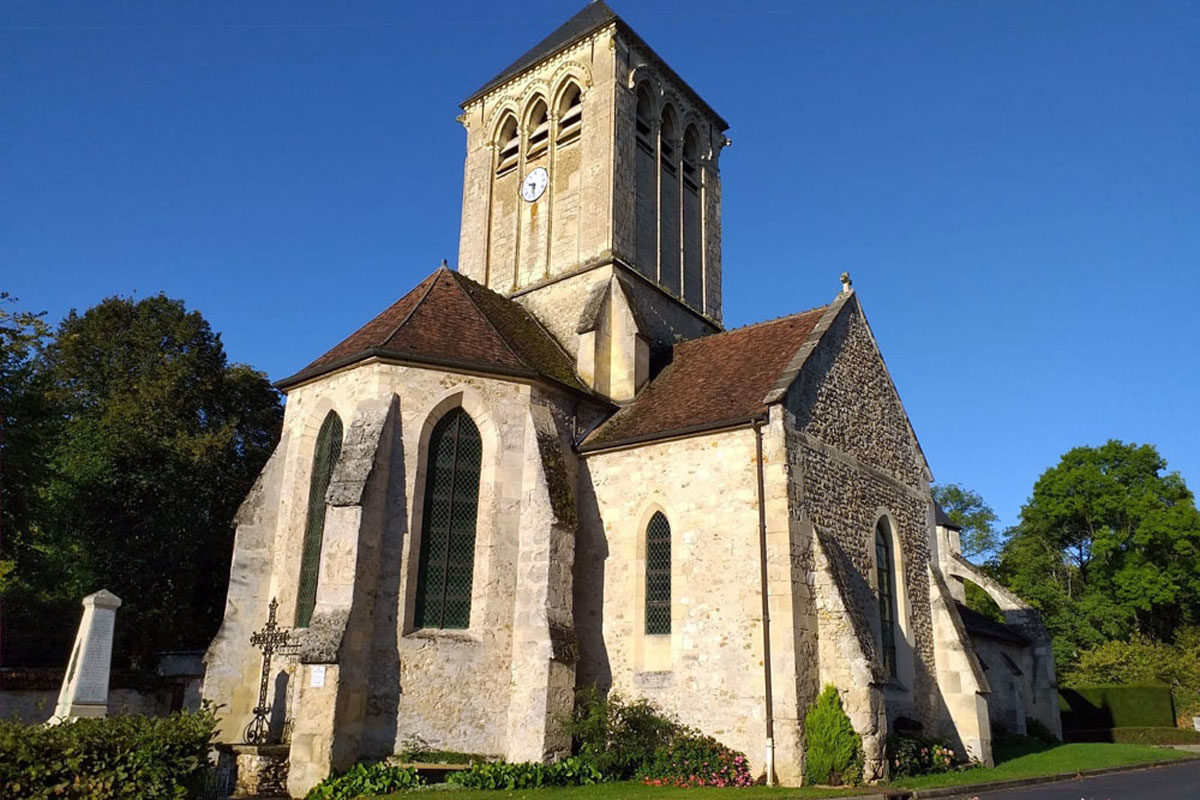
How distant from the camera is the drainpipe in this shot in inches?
537

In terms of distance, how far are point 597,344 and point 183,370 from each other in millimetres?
15310

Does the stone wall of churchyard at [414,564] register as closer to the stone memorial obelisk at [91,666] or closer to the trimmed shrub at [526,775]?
the trimmed shrub at [526,775]

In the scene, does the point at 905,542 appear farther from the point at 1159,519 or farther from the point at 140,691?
the point at 1159,519

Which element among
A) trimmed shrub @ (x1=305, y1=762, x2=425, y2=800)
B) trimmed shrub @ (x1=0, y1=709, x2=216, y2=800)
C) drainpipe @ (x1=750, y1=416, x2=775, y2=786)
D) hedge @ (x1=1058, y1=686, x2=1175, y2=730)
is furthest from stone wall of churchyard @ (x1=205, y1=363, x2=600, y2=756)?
hedge @ (x1=1058, y1=686, x2=1175, y2=730)

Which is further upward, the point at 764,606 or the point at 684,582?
the point at 684,582

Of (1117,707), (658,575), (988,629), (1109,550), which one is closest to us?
(658,575)

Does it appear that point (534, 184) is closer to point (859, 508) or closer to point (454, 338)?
point (454, 338)

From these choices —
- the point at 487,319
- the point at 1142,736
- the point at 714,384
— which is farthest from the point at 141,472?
the point at 1142,736

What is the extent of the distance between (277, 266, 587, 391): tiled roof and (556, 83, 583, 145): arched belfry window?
18.3ft

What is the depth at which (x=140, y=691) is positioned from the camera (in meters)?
20.2

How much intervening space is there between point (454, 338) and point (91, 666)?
8.21 meters

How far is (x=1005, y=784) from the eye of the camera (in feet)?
47.9

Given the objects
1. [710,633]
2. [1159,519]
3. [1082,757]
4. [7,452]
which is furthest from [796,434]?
[1159,519]

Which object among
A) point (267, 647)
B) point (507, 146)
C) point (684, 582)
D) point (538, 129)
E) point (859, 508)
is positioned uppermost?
point (538, 129)
